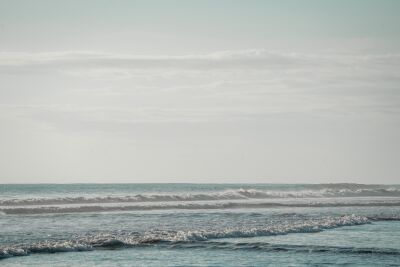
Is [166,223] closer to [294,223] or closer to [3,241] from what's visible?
[294,223]

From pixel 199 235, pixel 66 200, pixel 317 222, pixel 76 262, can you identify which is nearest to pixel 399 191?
pixel 66 200

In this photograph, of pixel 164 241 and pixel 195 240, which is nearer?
pixel 164 241

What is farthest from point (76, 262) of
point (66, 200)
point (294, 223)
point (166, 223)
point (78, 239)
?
point (66, 200)

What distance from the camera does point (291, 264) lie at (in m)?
22.4

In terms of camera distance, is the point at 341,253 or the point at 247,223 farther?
the point at 247,223

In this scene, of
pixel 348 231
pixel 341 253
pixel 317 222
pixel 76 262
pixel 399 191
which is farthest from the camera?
pixel 399 191

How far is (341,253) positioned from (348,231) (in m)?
7.99

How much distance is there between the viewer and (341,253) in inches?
979

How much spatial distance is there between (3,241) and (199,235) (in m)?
8.67

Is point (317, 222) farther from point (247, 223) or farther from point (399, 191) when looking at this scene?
point (399, 191)

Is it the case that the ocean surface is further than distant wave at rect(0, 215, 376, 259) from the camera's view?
No

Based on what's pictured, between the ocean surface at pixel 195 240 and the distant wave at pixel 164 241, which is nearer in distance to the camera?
the ocean surface at pixel 195 240

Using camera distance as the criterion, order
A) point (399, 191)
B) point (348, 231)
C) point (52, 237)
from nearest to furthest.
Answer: point (52, 237)
point (348, 231)
point (399, 191)

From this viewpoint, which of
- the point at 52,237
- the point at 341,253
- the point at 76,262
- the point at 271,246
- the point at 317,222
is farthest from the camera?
the point at 317,222
